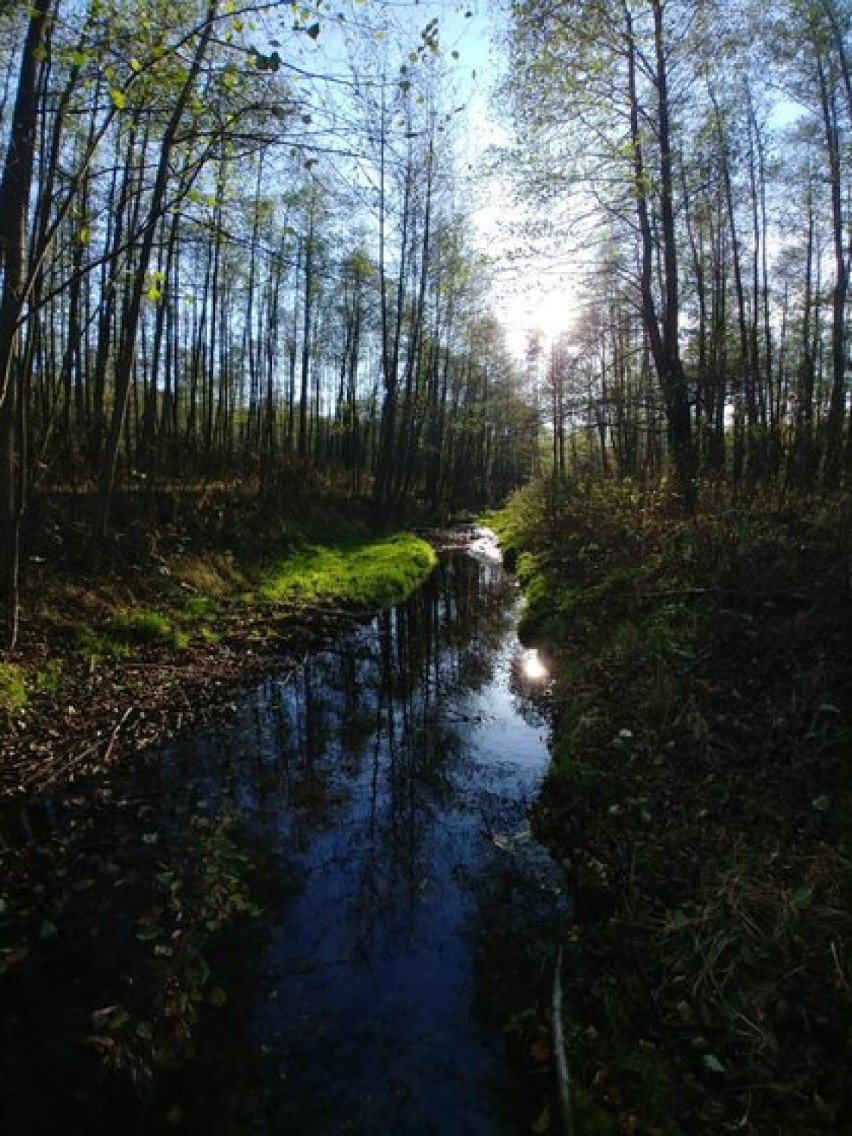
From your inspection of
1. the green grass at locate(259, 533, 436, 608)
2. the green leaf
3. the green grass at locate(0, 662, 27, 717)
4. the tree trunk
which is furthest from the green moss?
the green leaf

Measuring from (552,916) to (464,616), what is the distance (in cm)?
913

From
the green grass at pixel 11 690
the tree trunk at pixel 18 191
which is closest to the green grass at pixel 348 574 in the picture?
the green grass at pixel 11 690

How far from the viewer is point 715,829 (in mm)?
4344

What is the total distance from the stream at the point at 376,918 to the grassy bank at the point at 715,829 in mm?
417

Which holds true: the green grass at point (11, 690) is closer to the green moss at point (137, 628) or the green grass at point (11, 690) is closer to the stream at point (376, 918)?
the stream at point (376, 918)

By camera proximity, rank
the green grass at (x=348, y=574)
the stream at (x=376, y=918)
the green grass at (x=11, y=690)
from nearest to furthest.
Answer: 1. the stream at (x=376, y=918)
2. the green grass at (x=11, y=690)
3. the green grass at (x=348, y=574)

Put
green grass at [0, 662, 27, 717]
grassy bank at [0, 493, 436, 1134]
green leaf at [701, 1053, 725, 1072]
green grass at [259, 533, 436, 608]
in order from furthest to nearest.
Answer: green grass at [259, 533, 436, 608]
green grass at [0, 662, 27, 717]
grassy bank at [0, 493, 436, 1134]
green leaf at [701, 1053, 725, 1072]

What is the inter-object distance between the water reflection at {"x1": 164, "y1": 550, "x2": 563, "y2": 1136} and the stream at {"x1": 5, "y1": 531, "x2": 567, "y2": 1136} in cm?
1

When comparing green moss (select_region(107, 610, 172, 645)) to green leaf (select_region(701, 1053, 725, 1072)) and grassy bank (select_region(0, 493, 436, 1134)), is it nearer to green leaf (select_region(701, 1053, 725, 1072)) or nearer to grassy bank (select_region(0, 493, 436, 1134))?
grassy bank (select_region(0, 493, 436, 1134))

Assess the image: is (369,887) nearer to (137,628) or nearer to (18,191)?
(137,628)

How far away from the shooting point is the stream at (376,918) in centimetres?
305

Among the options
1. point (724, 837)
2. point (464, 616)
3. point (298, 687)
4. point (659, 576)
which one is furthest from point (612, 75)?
point (724, 837)

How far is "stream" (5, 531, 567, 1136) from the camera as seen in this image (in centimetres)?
305

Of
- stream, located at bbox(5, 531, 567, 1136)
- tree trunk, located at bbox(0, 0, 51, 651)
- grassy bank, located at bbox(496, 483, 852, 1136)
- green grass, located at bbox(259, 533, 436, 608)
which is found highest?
tree trunk, located at bbox(0, 0, 51, 651)
